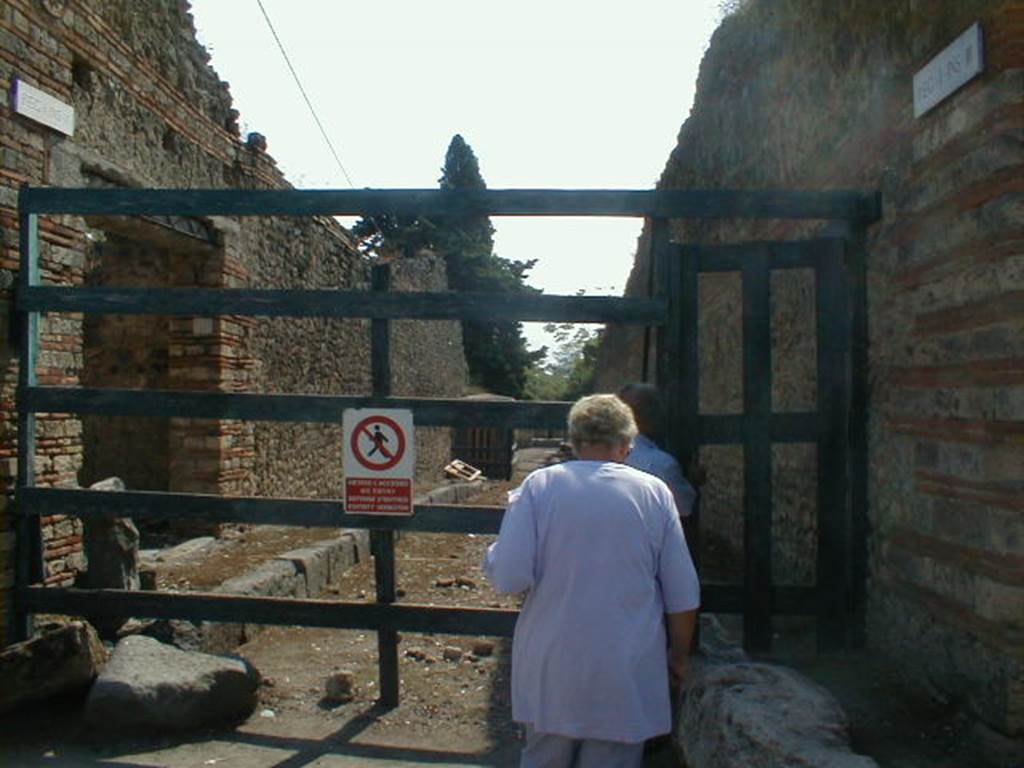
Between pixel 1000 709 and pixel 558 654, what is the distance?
4.83 feet

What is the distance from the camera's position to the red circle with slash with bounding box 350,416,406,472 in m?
4.28

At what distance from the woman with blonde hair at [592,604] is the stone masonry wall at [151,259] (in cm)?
296

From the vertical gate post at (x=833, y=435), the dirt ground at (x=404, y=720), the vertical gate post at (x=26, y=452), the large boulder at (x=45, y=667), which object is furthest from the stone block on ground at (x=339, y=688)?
the vertical gate post at (x=833, y=435)

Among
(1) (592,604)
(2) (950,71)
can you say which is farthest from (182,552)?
(2) (950,71)

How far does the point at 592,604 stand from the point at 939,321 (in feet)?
5.74

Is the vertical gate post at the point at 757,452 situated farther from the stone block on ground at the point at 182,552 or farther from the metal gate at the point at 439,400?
the stone block on ground at the point at 182,552

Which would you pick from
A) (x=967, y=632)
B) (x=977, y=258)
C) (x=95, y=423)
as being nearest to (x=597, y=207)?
(x=977, y=258)

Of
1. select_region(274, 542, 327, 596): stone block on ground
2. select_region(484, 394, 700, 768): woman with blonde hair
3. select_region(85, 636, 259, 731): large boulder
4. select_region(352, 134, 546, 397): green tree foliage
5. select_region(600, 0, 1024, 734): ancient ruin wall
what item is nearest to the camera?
select_region(484, 394, 700, 768): woman with blonde hair

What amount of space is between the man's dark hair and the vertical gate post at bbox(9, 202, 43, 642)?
2737mm

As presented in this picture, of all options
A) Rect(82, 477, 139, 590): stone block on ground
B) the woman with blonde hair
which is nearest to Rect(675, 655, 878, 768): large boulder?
the woman with blonde hair

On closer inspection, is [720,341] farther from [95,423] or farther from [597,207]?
[95,423]

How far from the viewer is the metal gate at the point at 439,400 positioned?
13.7 ft

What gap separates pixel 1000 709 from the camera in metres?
3.14

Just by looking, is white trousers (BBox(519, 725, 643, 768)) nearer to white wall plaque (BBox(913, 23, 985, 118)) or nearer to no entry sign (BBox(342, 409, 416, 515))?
no entry sign (BBox(342, 409, 416, 515))
